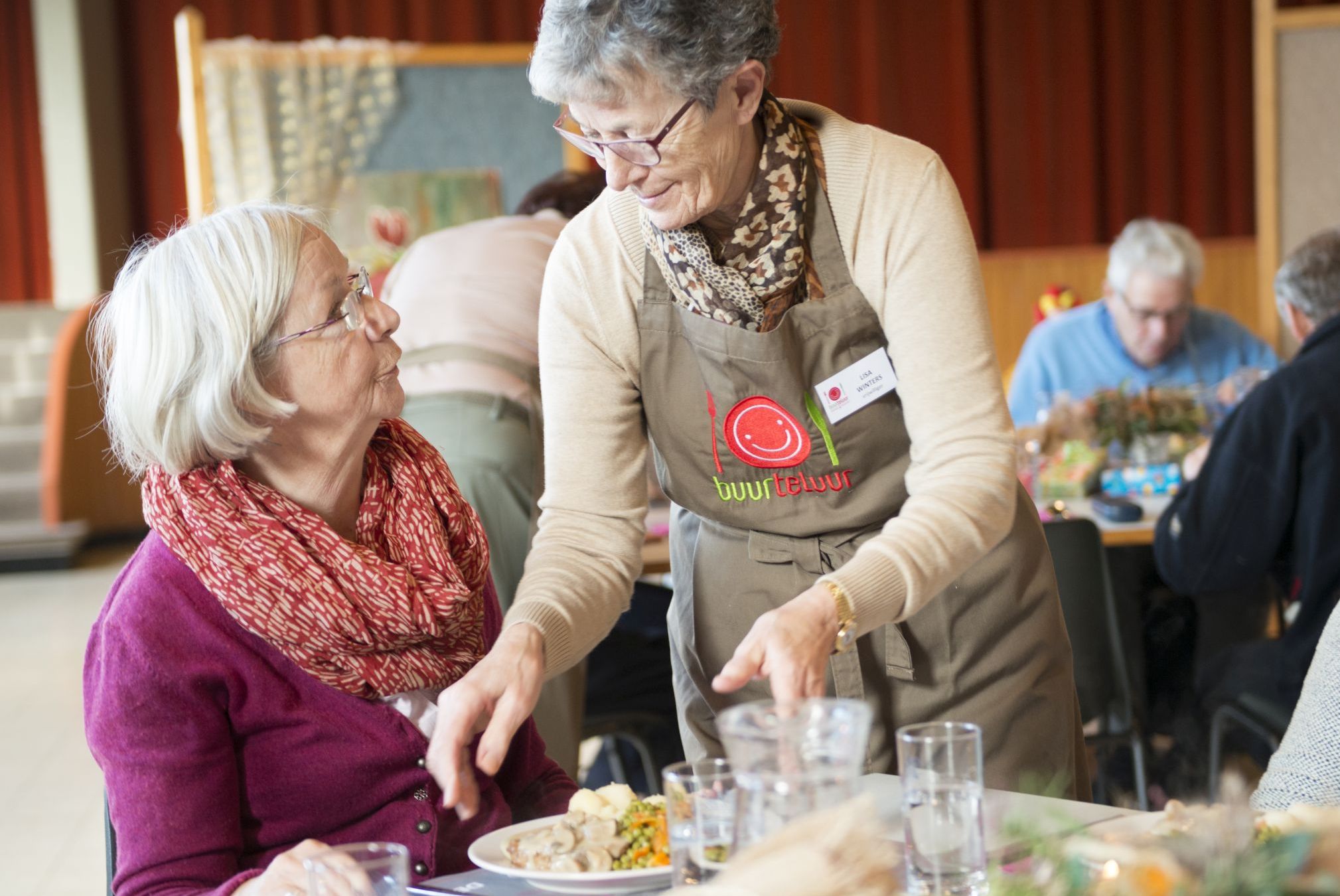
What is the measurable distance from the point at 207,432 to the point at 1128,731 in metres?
2.20

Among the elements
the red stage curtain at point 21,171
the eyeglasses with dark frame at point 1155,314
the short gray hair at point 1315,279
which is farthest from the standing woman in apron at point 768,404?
the red stage curtain at point 21,171

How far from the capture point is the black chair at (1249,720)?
2.72m

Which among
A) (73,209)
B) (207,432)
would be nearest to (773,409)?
(207,432)

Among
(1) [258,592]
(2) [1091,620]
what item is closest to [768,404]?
(1) [258,592]

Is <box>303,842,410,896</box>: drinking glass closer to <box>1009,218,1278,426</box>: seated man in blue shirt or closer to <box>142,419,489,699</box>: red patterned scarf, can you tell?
<box>142,419,489,699</box>: red patterned scarf

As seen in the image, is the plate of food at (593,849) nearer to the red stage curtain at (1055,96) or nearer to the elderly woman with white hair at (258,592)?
the elderly woman with white hair at (258,592)

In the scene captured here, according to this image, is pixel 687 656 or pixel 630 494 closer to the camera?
pixel 630 494

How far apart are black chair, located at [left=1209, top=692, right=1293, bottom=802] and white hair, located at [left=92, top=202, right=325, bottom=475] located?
76.5 inches

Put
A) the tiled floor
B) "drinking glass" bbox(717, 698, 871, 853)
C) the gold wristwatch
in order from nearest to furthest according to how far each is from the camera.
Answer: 1. "drinking glass" bbox(717, 698, 871, 853)
2. the gold wristwatch
3. the tiled floor

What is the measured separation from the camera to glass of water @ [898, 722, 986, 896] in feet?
3.47

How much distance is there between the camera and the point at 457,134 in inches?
196

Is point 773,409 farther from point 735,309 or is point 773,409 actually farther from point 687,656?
point 687,656

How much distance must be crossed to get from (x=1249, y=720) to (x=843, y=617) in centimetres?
170

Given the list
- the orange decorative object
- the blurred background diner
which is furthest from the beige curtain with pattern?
the orange decorative object
